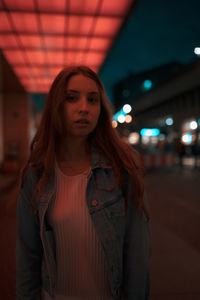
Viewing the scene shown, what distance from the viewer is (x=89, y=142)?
1.38 metres

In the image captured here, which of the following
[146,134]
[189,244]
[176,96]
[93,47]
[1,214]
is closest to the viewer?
[189,244]

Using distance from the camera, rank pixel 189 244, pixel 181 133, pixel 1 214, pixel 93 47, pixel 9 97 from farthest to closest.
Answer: pixel 181 133 → pixel 9 97 → pixel 93 47 → pixel 1 214 → pixel 189 244

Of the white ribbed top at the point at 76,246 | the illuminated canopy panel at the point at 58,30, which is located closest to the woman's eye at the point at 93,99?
the white ribbed top at the point at 76,246

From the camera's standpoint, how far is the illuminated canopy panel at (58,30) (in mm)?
6918

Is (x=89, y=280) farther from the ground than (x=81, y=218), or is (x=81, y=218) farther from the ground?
(x=81, y=218)

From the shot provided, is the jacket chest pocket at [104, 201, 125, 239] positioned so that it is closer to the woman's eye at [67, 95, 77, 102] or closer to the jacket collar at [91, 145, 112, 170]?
the jacket collar at [91, 145, 112, 170]

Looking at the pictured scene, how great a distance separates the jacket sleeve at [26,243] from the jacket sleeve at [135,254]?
1.62 feet

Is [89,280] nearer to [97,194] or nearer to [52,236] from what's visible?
[52,236]

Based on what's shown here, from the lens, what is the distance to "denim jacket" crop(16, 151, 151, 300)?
1132 millimetres

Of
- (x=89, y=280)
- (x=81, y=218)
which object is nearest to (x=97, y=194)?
(x=81, y=218)

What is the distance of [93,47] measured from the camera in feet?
32.0

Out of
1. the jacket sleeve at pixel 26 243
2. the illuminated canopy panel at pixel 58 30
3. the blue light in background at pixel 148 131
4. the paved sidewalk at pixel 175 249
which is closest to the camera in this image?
the jacket sleeve at pixel 26 243

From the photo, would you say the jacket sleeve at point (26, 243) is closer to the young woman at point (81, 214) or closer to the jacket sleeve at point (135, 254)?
the young woman at point (81, 214)

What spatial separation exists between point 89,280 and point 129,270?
209mm
